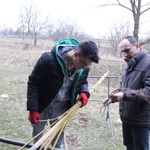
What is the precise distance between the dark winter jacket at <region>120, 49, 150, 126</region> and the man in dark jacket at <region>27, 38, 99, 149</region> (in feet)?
1.34

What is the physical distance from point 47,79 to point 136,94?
0.75 meters

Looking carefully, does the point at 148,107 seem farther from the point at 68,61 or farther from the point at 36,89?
the point at 36,89

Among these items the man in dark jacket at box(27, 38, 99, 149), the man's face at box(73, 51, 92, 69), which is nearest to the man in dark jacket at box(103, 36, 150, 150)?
the man in dark jacket at box(27, 38, 99, 149)

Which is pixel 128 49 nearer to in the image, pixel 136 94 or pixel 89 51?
pixel 136 94

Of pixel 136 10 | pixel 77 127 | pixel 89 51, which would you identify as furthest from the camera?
pixel 136 10

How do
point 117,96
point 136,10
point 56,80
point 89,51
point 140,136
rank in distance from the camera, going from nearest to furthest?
point 89,51, point 56,80, point 117,96, point 140,136, point 136,10

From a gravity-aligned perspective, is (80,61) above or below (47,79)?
above

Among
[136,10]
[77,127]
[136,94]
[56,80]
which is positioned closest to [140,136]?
[136,94]

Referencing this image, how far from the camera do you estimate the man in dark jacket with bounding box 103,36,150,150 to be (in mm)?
1989

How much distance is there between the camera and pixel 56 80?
1886 millimetres

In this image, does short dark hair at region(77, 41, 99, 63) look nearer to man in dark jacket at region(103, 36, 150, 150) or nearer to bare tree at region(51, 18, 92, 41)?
man in dark jacket at region(103, 36, 150, 150)

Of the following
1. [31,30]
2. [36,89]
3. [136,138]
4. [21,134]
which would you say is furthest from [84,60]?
[31,30]

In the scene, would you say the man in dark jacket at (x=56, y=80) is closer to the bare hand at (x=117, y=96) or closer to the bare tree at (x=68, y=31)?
the bare hand at (x=117, y=96)

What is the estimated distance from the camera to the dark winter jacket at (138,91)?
1.97m
